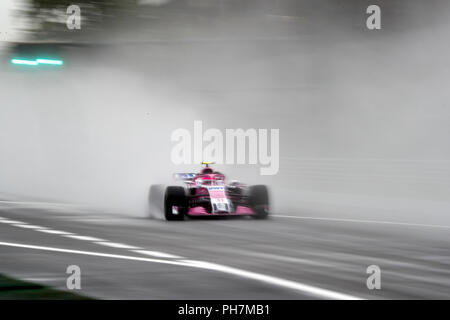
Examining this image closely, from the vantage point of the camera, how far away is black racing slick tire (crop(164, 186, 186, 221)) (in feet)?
48.2

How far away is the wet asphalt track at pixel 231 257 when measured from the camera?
821 centimetres

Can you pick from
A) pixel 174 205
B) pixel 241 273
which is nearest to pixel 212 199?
pixel 174 205

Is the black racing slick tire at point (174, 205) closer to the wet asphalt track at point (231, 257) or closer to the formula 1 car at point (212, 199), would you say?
the formula 1 car at point (212, 199)

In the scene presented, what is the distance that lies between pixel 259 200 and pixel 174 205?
1521 mm

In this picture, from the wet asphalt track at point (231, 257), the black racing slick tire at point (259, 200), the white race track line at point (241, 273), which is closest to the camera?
the white race track line at point (241, 273)

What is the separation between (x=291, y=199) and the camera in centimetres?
2172

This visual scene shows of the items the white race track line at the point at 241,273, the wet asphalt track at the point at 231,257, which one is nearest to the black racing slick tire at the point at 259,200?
the wet asphalt track at the point at 231,257

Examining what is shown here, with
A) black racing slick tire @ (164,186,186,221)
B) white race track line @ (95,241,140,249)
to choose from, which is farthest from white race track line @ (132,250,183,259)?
black racing slick tire @ (164,186,186,221)

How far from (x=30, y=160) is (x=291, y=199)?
13555mm

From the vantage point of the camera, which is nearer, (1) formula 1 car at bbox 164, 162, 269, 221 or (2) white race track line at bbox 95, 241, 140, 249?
(2) white race track line at bbox 95, 241, 140, 249

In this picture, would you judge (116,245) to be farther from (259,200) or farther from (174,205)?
(259,200)

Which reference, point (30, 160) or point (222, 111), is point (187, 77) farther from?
point (30, 160)

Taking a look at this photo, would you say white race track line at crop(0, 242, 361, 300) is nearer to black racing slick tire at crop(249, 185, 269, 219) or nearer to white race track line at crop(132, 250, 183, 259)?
white race track line at crop(132, 250, 183, 259)

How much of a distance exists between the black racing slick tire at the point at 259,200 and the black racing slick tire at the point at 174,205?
4.15ft
